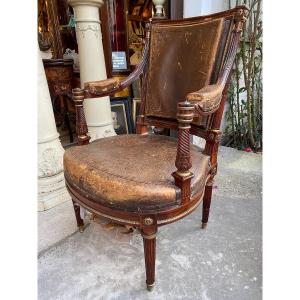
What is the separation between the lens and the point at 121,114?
2.83 m

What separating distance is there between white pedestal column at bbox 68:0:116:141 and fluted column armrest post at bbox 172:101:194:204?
1464 millimetres

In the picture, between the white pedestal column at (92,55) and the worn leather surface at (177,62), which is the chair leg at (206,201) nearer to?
the worn leather surface at (177,62)

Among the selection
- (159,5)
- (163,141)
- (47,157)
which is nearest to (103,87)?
(163,141)

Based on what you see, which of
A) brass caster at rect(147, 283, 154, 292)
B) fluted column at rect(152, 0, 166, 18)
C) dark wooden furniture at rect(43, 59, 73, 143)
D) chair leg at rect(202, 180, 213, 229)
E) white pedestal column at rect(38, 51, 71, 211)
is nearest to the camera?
brass caster at rect(147, 283, 154, 292)

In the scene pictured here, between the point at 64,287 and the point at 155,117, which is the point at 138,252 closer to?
the point at 64,287

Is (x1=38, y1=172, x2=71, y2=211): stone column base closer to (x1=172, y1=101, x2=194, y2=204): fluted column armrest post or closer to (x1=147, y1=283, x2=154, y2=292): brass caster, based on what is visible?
(x1=147, y1=283, x2=154, y2=292): brass caster

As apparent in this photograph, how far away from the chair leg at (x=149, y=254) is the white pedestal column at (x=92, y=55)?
55.5 inches

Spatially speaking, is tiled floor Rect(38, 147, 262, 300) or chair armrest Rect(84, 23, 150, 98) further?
chair armrest Rect(84, 23, 150, 98)

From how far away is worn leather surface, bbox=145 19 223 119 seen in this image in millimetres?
1281

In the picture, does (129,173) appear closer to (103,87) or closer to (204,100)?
(204,100)

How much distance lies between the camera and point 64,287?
121 centimetres

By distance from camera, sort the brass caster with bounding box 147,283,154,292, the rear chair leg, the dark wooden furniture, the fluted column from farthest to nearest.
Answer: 1. the dark wooden furniture
2. the fluted column
3. the brass caster with bounding box 147,283,154,292
4. the rear chair leg

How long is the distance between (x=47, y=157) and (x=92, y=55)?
930 millimetres

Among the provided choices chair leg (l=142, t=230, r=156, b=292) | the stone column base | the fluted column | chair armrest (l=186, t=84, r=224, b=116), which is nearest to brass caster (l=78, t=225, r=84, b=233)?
the stone column base
